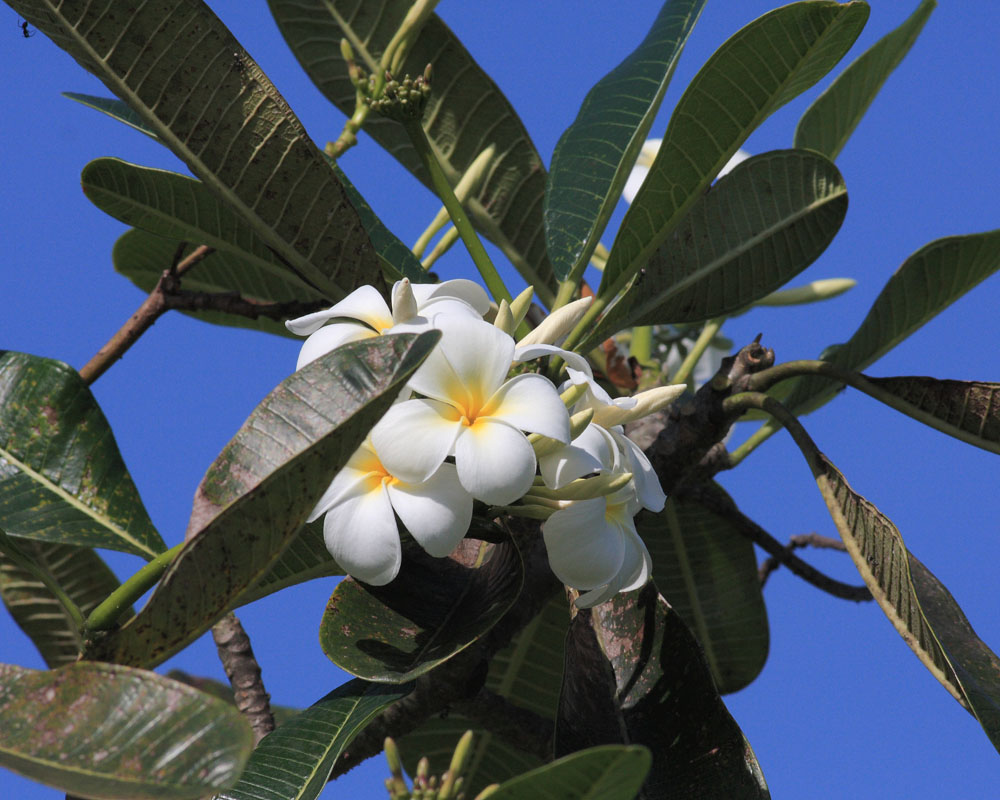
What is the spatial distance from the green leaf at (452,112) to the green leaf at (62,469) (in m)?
0.71

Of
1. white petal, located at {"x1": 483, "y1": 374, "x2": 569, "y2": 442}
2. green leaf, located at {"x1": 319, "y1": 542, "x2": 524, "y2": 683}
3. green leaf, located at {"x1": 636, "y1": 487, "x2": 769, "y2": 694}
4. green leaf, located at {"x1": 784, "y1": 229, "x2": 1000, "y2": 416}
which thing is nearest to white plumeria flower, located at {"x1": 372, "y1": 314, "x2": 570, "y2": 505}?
white petal, located at {"x1": 483, "y1": 374, "x2": 569, "y2": 442}

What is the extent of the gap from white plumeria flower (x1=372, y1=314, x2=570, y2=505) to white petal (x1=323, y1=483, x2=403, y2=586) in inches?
1.5

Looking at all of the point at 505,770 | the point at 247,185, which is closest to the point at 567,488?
the point at 247,185

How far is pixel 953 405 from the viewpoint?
1387 mm

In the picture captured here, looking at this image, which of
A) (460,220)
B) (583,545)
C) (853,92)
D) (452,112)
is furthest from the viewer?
(853,92)

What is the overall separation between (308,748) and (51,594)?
929mm

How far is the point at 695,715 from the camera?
43.6 inches

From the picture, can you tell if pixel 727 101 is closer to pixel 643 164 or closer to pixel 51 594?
pixel 643 164

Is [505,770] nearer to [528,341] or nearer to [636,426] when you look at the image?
[636,426]

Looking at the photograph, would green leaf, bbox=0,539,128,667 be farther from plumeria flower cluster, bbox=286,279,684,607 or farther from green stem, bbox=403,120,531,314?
plumeria flower cluster, bbox=286,279,684,607

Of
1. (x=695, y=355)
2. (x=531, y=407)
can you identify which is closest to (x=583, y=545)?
(x=531, y=407)

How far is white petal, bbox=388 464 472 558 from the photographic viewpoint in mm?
861

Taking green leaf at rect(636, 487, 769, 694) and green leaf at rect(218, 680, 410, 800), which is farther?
green leaf at rect(636, 487, 769, 694)

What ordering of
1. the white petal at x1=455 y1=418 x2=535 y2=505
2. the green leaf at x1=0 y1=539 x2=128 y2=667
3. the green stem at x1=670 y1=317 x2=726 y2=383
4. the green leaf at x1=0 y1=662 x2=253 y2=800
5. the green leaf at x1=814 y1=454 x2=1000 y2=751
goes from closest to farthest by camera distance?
the green leaf at x1=0 y1=662 x2=253 y2=800
the white petal at x1=455 y1=418 x2=535 y2=505
the green leaf at x1=814 y1=454 x2=1000 y2=751
the green leaf at x1=0 y1=539 x2=128 y2=667
the green stem at x1=670 y1=317 x2=726 y2=383
